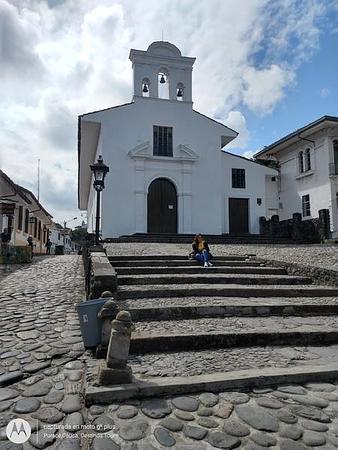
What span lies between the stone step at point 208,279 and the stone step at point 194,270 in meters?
0.49

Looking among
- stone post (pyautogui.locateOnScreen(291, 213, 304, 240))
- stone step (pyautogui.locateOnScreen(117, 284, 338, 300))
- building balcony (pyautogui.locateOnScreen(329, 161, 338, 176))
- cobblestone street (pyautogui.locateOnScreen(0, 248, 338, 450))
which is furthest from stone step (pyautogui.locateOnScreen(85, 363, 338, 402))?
building balcony (pyautogui.locateOnScreen(329, 161, 338, 176))

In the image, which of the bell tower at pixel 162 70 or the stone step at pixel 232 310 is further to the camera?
the bell tower at pixel 162 70

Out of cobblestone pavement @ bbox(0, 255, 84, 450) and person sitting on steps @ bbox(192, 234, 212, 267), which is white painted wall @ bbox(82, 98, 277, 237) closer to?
person sitting on steps @ bbox(192, 234, 212, 267)

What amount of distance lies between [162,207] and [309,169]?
11752mm

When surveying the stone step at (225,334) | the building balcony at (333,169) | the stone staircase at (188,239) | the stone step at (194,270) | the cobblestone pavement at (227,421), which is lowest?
the cobblestone pavement at (227,421)

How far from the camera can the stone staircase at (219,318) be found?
11.9 ft

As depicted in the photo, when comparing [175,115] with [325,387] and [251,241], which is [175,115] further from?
[325,387]

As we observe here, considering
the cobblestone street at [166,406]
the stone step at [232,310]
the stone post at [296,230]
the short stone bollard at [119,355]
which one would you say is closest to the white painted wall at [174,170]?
the stone post at [296,230]

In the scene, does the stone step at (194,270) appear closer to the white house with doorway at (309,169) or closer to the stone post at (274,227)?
the stone post at (274,227)

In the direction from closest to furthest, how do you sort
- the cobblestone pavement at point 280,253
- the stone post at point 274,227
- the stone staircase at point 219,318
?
the stone staircase at point 219,318 → the cobblestone pavement at point 280,253 → the stone post at point 274,227

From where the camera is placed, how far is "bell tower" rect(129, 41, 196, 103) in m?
19.9

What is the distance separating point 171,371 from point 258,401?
84cm

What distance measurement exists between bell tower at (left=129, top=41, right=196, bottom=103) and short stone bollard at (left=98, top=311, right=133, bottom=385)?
61.8ft

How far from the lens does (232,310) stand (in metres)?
5.01
